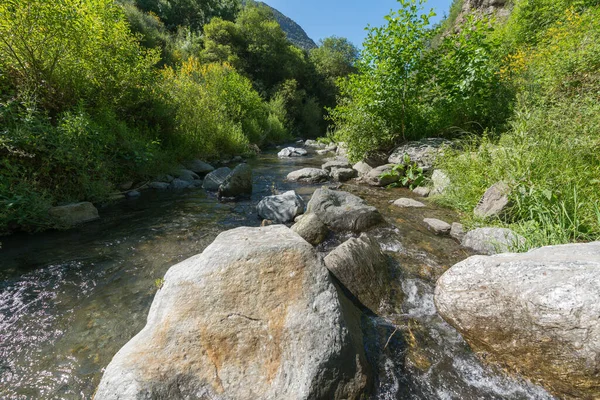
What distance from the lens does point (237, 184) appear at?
7152 millimetres

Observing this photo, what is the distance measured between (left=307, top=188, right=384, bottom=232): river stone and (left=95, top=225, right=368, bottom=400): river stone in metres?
2.38

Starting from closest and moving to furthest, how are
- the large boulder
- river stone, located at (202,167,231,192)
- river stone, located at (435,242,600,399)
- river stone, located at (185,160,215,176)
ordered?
1. river stone, located at (435,242,600,399)
2. the large boulder
3. river stone, located at (202,167,231,192)
4. river stone, located at (185,160,215,176)

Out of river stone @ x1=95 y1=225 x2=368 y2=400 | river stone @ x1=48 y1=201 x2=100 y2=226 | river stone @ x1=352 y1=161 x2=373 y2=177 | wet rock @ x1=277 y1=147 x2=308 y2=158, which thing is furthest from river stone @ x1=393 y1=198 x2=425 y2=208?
wet rock @ x1=277 y1=147 x2=308 y2=158

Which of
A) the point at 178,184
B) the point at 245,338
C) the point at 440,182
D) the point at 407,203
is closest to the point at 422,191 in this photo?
the point at 440,182

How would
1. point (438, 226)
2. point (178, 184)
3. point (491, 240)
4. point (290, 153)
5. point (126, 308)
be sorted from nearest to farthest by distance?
1. point (126, 308)
2. point (491, 240)
3. point (438, 226)
4. point (178, 184)
5. point (290, 153)

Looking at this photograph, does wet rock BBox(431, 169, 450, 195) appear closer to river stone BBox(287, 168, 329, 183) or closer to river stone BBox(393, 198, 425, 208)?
river stone BBox(393, 198, 425, 208)

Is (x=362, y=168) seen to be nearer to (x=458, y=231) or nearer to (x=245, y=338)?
(x=458, y=231)

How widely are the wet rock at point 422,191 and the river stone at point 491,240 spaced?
8.49 feet

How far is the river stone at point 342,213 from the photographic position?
486cm

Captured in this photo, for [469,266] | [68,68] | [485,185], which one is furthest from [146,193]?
[485,185]

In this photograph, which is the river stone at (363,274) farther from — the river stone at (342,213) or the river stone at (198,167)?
the river stone at (198,167)

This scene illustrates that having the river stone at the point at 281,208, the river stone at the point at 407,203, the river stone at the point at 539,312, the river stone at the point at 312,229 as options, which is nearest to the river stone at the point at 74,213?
the river stone at the point at 281,208

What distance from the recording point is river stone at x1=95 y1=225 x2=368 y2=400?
1788 mm

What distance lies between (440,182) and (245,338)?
19.3ft
